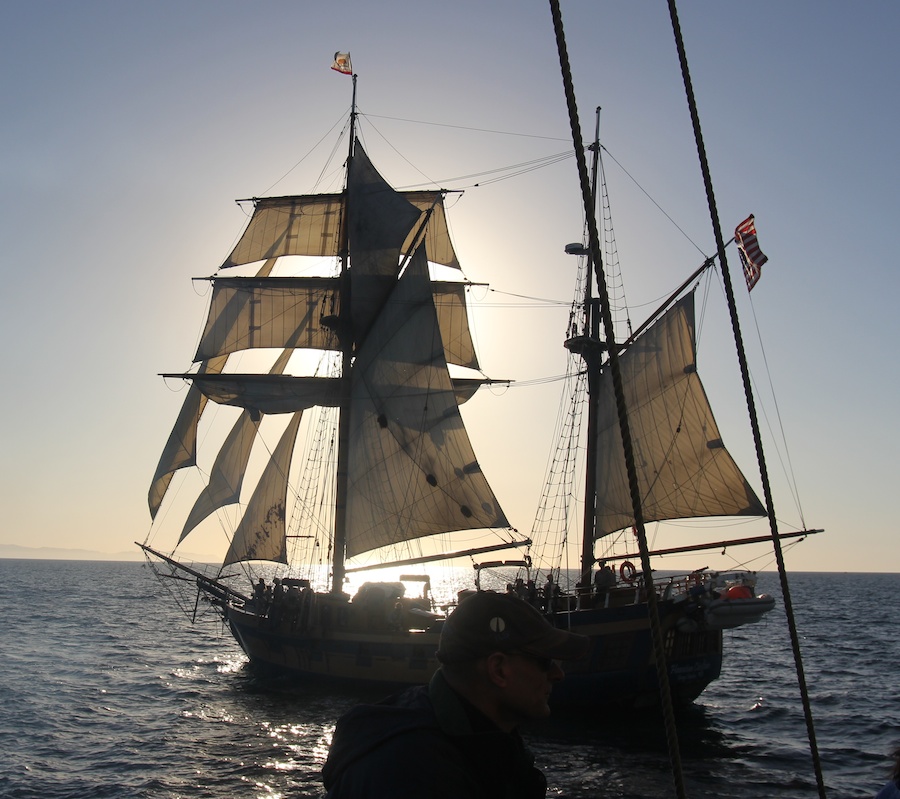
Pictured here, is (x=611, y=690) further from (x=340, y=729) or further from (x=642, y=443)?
(x=340, y=729)

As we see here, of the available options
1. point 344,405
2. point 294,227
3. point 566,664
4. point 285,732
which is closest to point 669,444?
point 566,664

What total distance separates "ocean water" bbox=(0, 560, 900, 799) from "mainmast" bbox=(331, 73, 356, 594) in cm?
607

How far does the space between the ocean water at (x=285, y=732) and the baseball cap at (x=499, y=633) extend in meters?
17.8

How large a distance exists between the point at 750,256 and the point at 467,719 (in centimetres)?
2166

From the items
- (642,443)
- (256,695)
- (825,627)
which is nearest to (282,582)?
(256,695)

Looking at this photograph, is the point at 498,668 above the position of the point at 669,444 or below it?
below

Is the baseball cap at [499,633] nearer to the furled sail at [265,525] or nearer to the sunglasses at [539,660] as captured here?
the sunglasses at [539,660]

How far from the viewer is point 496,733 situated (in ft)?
8.62

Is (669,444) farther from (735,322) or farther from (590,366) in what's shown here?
(735,322)

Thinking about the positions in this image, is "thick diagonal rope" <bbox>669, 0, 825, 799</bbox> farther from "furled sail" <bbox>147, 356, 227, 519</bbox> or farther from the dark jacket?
"furled sail" <bbox>147, 356, 227, 519</bbox>

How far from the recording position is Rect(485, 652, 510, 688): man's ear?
284cm

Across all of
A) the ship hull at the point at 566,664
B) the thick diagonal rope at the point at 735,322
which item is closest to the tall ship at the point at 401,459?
the ship hull at the point at 566,664

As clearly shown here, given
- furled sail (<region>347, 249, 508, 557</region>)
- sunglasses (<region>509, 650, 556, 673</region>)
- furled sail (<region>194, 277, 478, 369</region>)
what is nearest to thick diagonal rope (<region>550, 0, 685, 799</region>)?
sunglasses (<region>509, 650, 556, 673</region>)

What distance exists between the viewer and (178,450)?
41.7 meters
